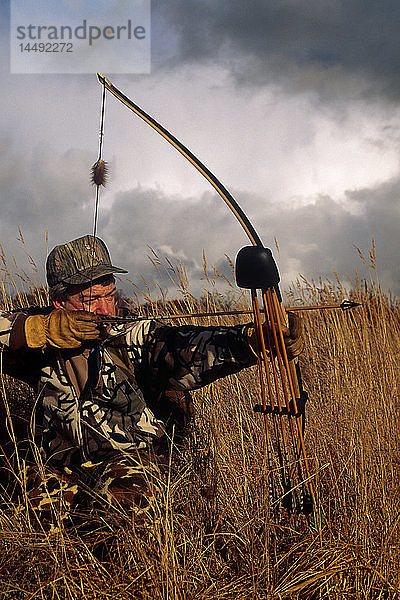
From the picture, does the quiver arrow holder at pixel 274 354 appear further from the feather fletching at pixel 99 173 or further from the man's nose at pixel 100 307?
the feather fletching at pixel 99 173

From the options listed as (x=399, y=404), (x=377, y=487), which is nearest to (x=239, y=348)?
(x=377, y=487)

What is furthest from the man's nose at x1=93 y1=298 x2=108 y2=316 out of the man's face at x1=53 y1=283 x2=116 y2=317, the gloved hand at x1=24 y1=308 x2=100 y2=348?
the gloved hand at x1=24 y1=308 x2=100 y2=348

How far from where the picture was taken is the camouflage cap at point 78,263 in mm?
2219

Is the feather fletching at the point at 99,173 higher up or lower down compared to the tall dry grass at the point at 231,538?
higher up

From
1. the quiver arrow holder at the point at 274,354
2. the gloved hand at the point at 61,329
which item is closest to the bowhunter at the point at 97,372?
the gloved hand at the point at 61,329

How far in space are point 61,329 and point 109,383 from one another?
33 cm

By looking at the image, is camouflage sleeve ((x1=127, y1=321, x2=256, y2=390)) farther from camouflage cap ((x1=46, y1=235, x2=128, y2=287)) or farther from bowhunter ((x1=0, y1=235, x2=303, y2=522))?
camouflage cap ((x1=46, y1=235, x2=128, y2=287))

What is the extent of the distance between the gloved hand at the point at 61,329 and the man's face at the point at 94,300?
0.15 metres

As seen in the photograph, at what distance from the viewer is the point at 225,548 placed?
1877 mm

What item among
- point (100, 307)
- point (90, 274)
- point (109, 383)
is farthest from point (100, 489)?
point (90, 274)

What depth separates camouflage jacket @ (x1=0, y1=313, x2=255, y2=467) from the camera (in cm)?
210

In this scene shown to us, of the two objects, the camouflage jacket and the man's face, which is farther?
the man's face

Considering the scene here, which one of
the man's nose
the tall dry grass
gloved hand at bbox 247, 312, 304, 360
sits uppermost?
the man's nose

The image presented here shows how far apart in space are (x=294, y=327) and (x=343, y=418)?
1.28m
